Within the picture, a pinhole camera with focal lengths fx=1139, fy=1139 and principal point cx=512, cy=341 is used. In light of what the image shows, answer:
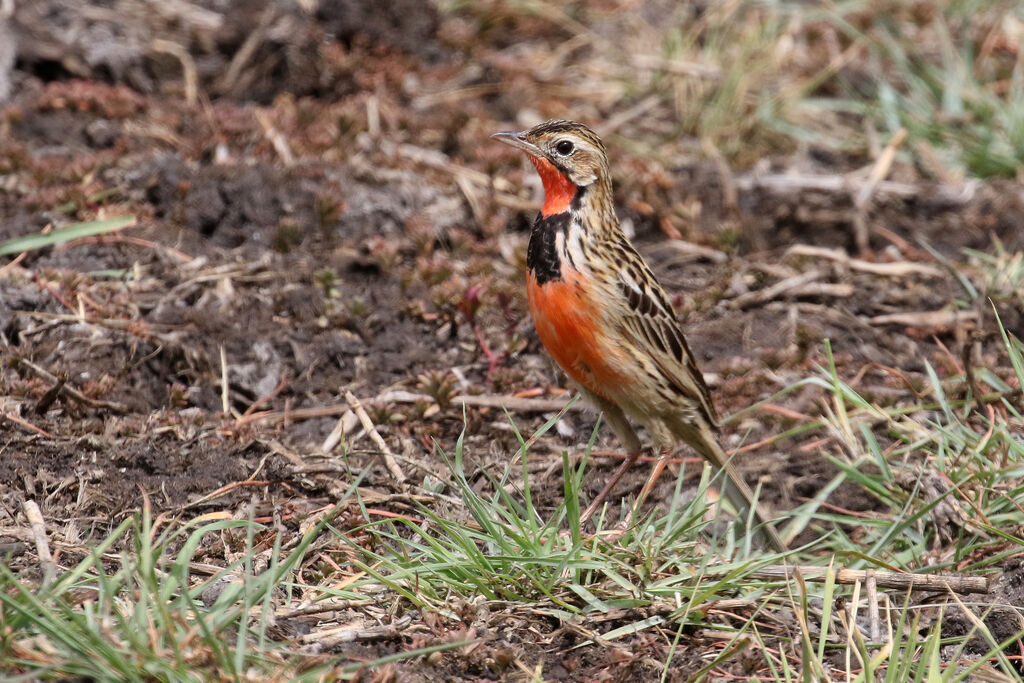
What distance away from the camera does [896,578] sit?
4.87 m

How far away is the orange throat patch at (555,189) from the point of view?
5.66 metres

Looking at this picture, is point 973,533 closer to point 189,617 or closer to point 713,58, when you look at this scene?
point 189,617

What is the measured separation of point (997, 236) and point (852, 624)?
4648 millimetres

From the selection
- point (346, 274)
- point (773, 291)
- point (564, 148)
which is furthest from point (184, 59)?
point (773, 291)

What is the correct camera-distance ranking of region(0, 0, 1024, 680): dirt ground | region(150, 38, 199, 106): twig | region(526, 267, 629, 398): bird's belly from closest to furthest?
region(526, 267, 629, 398): bird's belly
region(0, 0, 1024, 680): dirt ground
region(150, 38, 199, 106): twig

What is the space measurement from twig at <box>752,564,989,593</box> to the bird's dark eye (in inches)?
87.4

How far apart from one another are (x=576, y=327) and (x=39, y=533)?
7.99ft

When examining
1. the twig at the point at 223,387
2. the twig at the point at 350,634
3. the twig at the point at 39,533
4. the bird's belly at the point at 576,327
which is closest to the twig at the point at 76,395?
the twig at the point at 223,387

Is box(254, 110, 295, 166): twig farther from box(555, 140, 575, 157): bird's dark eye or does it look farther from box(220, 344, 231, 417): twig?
box(555, 140, 575, 157): bird's dark eye

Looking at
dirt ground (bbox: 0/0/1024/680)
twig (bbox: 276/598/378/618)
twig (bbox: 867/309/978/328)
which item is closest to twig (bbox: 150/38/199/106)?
dirt ground (bbox: 0/0/1024/680)

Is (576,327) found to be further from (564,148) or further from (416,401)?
(416,401)

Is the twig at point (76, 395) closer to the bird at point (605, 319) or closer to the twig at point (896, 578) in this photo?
the bird at point (605, 319)

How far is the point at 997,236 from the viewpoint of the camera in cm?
808

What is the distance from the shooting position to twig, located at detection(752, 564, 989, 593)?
4730 millimetres
